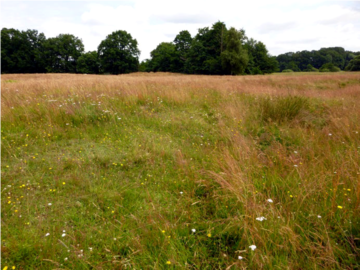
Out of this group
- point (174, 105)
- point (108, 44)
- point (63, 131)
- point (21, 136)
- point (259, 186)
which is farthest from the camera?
point (108, 44)

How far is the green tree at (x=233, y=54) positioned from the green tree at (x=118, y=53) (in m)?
25.7

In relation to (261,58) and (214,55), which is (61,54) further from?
(261,58)

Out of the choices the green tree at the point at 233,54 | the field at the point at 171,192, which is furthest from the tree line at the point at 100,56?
the field at the point at 171,192

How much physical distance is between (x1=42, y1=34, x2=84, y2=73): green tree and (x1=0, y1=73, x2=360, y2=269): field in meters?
58.3

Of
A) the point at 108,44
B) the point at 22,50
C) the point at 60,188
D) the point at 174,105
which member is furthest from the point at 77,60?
the point at 60,188

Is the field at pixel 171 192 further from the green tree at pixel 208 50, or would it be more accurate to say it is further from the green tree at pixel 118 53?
the green tree at pixel 118 53

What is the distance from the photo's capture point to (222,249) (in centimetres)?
215

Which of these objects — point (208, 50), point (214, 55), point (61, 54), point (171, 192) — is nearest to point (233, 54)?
point (214, 55)

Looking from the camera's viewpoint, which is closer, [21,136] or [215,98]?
[21,136]

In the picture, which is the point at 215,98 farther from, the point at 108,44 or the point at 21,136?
the point at 108,44

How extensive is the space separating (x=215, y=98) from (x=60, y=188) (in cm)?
633

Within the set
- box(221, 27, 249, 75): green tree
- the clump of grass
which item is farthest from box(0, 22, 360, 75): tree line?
the clump of grass

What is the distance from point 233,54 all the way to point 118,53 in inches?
1170

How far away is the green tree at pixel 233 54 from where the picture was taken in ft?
114
